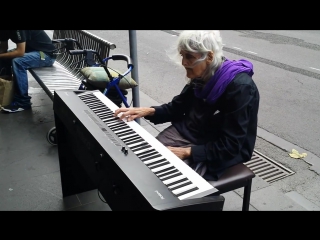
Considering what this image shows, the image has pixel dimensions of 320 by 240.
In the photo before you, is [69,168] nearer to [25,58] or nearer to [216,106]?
[216,106]

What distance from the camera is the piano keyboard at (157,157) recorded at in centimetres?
156

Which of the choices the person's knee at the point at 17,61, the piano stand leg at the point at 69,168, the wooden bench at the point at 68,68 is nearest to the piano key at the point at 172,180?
the piano stand leg at the point at 69,168

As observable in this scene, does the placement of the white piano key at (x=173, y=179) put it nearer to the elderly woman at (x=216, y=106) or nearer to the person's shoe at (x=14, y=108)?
the elderly woman at (x=216, y=106)

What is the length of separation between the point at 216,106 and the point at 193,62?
317mm

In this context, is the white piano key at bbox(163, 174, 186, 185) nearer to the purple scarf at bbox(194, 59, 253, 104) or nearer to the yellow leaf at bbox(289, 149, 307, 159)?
the purple scarf at bbox(194, 59, 253, 104)

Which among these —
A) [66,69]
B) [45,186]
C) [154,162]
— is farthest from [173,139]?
[66,69]

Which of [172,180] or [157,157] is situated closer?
[172,180]

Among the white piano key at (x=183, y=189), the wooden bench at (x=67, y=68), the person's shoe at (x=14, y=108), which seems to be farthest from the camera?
the person's shoe at (x=14, y=108)

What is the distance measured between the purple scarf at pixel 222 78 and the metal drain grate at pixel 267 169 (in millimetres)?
1569

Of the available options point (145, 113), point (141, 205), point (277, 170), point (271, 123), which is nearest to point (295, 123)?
point (271, 123)

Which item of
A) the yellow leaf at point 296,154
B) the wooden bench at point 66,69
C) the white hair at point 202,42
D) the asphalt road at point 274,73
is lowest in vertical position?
the yellow leaf at point 296,154

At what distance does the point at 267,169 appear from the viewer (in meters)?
3.61

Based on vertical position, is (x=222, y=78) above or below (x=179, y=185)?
above

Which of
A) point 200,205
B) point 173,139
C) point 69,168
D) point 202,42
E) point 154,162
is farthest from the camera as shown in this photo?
point 69,168
